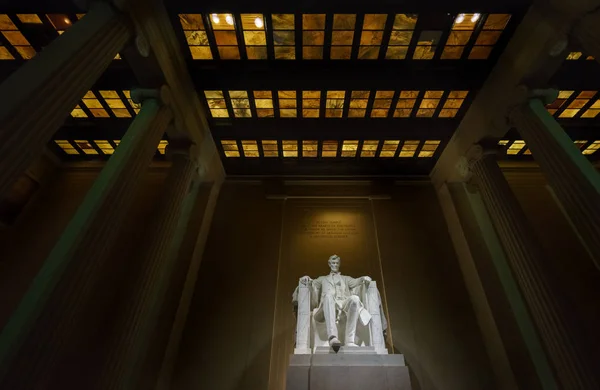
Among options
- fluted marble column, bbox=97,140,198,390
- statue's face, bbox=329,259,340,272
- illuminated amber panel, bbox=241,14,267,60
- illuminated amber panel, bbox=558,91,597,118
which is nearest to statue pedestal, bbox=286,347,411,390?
statue's face, bbox=329,259,340,272

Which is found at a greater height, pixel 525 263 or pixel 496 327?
pixel 525 263

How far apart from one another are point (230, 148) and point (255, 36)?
4.11 metres

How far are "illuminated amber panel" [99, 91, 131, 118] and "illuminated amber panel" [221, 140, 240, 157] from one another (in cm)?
291

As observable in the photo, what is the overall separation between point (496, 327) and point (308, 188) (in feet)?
22.4

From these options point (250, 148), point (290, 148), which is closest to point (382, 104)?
point (290, 148)

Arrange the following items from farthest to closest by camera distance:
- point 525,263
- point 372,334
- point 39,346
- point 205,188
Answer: point 205,188 → point 525,263 → point 372,334 → point 39,346

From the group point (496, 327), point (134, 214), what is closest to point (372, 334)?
point (496, 327)

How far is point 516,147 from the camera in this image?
10531 mm

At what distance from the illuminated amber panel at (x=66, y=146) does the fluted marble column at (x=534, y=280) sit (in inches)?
496

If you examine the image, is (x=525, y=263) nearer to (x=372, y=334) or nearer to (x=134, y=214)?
(x=372, y=334)

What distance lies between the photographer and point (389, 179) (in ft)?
37.7

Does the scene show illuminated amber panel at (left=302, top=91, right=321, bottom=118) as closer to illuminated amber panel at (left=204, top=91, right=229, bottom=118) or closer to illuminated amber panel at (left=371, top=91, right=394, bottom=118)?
illuminated amber panel at (left=371, top=91, right=394, bottom=118)

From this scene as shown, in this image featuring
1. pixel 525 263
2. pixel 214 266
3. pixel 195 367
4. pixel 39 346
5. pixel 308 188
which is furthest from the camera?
pixel 308 188

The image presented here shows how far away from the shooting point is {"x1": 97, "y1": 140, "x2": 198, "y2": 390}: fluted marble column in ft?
16.5
